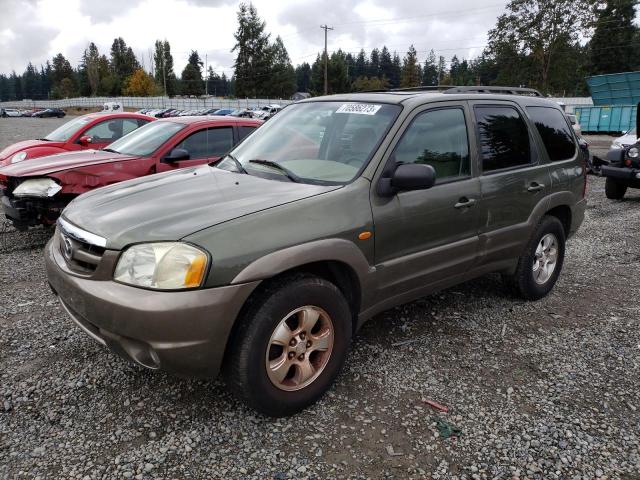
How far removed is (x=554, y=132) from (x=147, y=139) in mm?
4982

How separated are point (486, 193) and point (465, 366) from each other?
128 cm

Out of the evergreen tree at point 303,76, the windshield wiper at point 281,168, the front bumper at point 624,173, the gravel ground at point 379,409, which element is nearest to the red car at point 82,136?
the gravel ground at point 379,409

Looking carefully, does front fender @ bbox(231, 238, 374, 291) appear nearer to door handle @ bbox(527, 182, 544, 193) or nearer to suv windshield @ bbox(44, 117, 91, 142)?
door handle @ bbox(527, 182, 544, 193)

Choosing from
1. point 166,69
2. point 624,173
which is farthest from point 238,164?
point 166,69

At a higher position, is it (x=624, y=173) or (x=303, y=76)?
(x=303, y=76)

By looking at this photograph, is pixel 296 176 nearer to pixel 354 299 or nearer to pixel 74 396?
pixel 354 299

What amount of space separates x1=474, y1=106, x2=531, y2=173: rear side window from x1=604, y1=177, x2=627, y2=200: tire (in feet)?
23.1

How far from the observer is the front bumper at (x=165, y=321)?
234 cm

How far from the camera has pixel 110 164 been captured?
20.0 feet

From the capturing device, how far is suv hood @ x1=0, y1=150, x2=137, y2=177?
580cm

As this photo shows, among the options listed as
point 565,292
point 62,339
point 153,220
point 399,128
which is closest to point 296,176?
point 399,128

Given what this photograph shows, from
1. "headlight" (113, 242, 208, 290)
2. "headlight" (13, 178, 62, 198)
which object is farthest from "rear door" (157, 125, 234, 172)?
"headlight" (113, 242, 208, 290)

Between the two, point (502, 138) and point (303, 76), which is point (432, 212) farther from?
point (303, 76)

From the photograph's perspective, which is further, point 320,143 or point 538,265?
point 538,265
